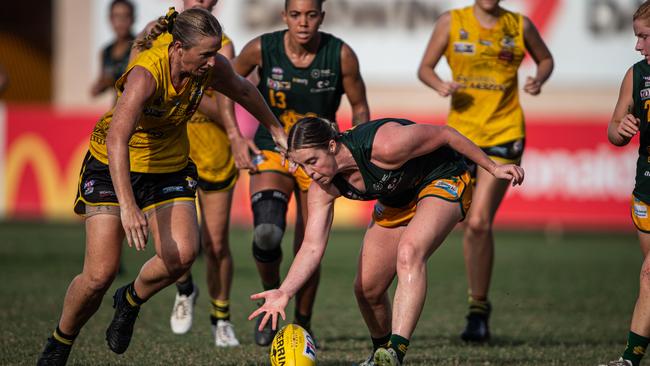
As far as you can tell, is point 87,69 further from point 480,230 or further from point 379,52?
point 480,230

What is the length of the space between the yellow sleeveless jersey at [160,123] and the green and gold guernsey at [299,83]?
4.88ft

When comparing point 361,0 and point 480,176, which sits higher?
point 361,0

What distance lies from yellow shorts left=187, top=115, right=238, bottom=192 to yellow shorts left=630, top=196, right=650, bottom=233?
3.19m

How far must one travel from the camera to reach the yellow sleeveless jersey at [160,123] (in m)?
5.85

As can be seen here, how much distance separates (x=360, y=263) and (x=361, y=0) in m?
16.1

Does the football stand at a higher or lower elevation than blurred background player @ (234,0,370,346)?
lower

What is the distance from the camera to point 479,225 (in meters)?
8.24

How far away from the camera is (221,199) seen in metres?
8.17

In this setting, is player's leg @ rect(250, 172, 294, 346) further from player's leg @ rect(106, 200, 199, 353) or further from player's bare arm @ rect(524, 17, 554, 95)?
player's bare arm @ rect(524, 17, 554, 95)

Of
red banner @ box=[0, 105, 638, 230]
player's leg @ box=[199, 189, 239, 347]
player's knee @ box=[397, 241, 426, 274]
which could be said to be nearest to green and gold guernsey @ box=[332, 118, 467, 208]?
player's knee @ box=[397, 241, 426, 274]

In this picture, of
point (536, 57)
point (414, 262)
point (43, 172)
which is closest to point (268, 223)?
point (414, 262)

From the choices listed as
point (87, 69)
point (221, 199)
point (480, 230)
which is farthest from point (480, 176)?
point (87, 69)

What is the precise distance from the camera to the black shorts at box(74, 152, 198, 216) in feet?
19.8

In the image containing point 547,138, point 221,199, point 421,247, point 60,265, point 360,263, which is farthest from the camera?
point 547,138
